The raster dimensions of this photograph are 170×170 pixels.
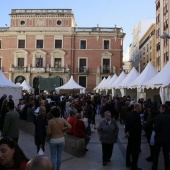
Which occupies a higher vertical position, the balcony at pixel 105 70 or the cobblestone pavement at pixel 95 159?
the balcony at pixel 105 70

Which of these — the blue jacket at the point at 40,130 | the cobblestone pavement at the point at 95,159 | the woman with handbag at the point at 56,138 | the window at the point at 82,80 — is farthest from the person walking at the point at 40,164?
the window at the point at 82,80

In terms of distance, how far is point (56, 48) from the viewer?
48719 millimetres

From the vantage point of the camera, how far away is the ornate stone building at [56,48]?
48.0 meters

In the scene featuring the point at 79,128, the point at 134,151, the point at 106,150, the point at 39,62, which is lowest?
the point at 106,150

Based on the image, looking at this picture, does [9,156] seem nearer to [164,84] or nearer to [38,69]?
[164,84]

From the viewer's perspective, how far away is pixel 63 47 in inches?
1921

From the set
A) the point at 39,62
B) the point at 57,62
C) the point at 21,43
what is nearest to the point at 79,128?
the point at 39,62

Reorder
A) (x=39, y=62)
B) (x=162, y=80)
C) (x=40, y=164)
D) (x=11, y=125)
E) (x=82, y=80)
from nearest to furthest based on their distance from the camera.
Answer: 1. (x=40, y=164)
2. (x=11, y=125)
3. (x=162, y=80)
4. (x=39, y=62)
5. (x=82, y=80)

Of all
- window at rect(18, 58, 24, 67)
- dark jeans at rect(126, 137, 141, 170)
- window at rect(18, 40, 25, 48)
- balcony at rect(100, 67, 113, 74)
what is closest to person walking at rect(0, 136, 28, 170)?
dark jeans at rect(126, 137, 141, 170)

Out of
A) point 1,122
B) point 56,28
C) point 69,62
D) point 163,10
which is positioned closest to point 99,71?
point 69,62

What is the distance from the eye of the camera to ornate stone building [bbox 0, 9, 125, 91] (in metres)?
48.0

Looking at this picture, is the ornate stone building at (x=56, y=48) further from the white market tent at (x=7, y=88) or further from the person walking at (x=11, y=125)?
the person walking at (x=11, y=125)

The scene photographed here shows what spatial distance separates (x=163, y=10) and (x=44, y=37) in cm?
1878

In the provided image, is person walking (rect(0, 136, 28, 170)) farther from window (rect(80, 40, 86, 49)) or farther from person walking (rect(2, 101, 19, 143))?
window (rect(80, 40, 86, 49))
